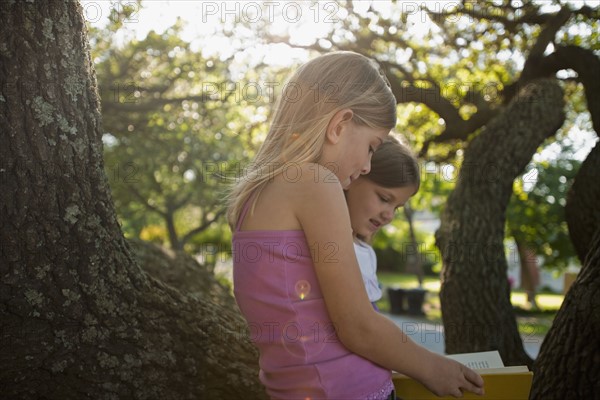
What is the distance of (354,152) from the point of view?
83.7 inches

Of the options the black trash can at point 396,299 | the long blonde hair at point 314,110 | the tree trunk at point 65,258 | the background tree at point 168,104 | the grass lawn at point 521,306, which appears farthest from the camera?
the black trash can at point 396,299

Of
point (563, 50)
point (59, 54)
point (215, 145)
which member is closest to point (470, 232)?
point (563, 50)

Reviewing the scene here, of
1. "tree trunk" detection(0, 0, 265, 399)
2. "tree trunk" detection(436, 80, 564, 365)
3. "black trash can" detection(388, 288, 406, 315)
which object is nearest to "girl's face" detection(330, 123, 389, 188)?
"tree trunk" detection(0, 0, 265, 399)

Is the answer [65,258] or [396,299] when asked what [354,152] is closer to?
[65,258]

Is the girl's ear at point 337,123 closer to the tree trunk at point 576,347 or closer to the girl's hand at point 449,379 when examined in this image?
the girl's hand at point 449,379

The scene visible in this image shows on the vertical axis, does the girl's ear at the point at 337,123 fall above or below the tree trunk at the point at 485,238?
above

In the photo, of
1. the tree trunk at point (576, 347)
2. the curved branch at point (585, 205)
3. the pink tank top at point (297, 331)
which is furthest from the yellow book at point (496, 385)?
the curved branch at point (585, 205)

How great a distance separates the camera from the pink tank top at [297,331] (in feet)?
6.18

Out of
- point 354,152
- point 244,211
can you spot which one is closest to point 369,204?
point 354,152

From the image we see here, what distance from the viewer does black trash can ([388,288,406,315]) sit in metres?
19.4

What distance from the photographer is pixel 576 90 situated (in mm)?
8078

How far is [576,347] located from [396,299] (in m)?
17.4

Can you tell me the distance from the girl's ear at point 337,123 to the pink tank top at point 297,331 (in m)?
0.36

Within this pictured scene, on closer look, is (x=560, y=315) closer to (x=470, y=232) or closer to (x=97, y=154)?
(x=97, y=154)
